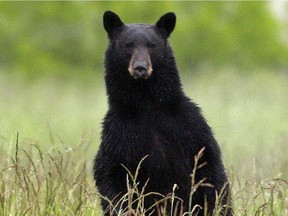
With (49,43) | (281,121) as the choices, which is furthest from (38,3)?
(281,121)

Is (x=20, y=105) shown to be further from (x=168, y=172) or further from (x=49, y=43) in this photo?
(x=49, y=43)

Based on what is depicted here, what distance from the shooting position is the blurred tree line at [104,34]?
137ft

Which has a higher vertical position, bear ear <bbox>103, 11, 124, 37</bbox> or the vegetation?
the vegetation

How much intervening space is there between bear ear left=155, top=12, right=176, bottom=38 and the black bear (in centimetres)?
12

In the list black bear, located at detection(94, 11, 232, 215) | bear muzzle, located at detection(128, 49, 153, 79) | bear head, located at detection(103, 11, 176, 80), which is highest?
bear head, located at detection(103, 11, 176, 80)

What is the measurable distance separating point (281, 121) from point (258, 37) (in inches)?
1420

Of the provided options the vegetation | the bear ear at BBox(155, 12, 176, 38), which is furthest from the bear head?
the vegetation

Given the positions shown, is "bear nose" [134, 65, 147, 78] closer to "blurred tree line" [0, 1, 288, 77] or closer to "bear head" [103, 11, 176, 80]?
"bear head" [103, 11, 176, 80]

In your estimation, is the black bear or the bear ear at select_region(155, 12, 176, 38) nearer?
the black bear

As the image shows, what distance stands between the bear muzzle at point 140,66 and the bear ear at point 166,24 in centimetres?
42

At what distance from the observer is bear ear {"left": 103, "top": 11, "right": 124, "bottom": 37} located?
6.32 metres

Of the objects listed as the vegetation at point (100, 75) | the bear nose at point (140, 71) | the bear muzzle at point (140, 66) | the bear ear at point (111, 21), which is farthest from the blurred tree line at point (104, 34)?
the bear nose at point (140, 71)

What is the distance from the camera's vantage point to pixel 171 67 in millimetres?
6059

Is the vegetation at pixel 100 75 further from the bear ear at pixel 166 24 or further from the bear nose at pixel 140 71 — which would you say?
the bear ear at pixel 166 24
